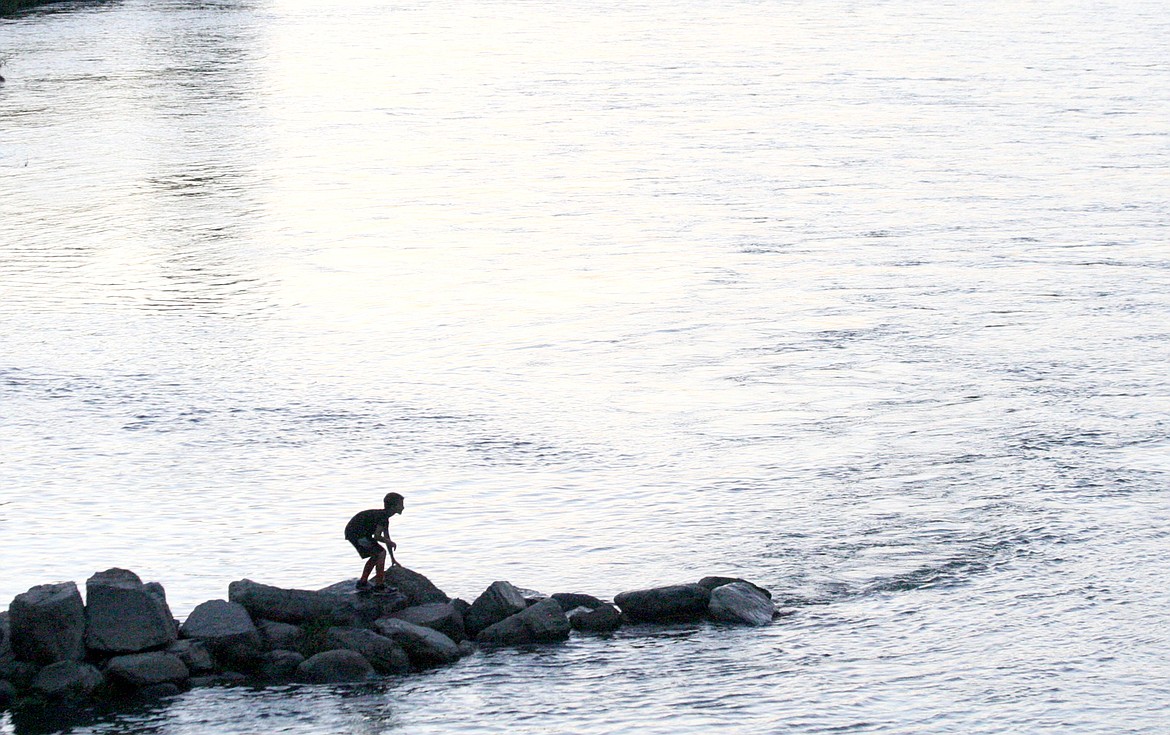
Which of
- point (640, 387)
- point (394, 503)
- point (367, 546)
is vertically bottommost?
point (640, 387)

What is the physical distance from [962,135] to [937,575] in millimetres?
37818

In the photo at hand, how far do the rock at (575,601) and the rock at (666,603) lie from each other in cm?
30

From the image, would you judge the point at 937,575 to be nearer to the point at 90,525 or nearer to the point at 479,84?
the point at 90,525

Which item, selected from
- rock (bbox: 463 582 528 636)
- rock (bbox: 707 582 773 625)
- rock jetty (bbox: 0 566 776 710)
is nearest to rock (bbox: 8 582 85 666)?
rock jetty (bbox: 0 566 776 710)

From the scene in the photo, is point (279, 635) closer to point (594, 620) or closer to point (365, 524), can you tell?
point (365, 524)

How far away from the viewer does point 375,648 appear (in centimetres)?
1877

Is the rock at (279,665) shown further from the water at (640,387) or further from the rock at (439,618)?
the rock at (439,618)

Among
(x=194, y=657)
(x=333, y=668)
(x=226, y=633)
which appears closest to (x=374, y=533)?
(x=333, y=668)

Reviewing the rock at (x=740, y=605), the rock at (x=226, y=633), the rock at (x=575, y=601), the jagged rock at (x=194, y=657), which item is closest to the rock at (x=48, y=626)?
the jagged rock at (x=194, y=657)

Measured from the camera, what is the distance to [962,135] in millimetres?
56812

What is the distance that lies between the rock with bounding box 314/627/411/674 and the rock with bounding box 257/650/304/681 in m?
0.44

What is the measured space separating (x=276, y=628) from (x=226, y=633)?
600mm

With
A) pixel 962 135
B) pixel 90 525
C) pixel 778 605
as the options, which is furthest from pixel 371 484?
pixel 962 135

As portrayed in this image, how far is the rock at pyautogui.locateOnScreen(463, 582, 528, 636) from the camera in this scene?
19531 millimetres
